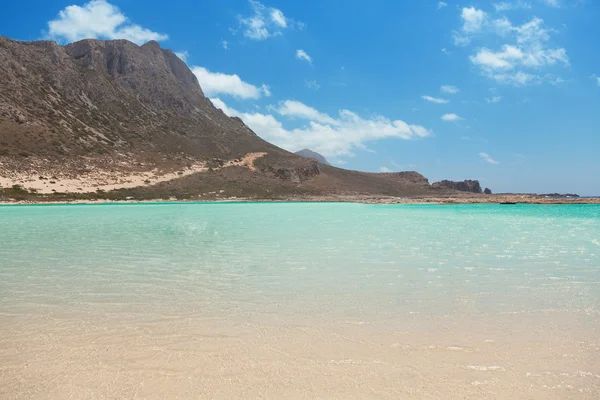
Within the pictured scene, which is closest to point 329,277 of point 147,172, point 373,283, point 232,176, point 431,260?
point 373,283

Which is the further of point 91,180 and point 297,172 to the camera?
point 297,172

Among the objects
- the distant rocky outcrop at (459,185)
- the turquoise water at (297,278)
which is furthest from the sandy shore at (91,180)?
the distant rocky outcrop at (459,185)

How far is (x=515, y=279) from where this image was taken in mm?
9305

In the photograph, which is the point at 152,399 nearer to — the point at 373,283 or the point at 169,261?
the point at 373,283

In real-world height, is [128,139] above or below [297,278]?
above

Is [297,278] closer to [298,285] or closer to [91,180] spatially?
[298,285]

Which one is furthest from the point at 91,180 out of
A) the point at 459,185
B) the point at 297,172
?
the point at 459,185

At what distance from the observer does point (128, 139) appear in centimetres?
10988

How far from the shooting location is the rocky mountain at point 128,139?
266 feet

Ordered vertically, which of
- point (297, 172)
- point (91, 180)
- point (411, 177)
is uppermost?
point (411, 177)

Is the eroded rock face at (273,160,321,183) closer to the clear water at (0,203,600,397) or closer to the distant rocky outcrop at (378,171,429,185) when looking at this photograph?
the distant rocky outcrop at (378,171,429,185)

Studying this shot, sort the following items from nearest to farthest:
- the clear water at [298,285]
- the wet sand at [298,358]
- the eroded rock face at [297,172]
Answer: the wet sand at [298,358] → the clear water at [298,285] → the eroded rock face at [297,172]

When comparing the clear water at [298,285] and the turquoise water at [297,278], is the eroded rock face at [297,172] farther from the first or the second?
the clear water at [298,285]

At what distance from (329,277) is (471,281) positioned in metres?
3.53
